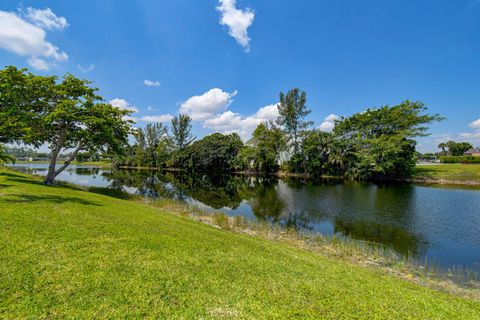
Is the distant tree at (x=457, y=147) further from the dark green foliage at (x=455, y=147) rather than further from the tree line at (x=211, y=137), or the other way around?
the tree line at (x=211, y=137)

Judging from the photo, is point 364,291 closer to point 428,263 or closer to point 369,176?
point 428,263

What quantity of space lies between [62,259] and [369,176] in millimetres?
49434

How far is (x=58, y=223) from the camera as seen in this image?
7555mm

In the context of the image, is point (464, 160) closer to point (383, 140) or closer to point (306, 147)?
point (383, 140)

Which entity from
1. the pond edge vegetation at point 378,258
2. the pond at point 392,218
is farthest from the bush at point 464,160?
the pond edge vegetation at point 378,258

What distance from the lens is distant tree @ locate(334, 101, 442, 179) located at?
131ft

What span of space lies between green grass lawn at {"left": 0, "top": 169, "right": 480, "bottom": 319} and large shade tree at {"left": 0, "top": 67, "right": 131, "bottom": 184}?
12.4 metres

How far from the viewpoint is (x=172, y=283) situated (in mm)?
4711

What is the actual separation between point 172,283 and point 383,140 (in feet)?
155

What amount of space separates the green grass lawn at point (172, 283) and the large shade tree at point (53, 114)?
12380 millimetres

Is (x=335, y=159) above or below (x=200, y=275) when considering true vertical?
above

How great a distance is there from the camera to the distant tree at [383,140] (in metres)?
40.0

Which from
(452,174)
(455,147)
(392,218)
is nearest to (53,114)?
(392,218)

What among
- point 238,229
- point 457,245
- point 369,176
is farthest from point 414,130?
point 238,229
